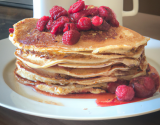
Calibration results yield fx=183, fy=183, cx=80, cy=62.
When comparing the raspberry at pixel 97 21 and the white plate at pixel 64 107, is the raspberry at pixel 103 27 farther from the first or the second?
the white plate at pixel 64 107

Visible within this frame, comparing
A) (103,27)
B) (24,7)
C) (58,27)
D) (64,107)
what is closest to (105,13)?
(103,27)

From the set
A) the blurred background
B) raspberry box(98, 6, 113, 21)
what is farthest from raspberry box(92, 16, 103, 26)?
the blurred background

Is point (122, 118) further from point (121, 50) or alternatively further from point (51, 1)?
point (51, 1)

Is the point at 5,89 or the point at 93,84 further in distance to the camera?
the point at 93,84

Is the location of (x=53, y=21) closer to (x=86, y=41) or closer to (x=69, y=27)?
(x=69, y=27)

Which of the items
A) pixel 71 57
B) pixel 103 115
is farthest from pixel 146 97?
pixel 71 57

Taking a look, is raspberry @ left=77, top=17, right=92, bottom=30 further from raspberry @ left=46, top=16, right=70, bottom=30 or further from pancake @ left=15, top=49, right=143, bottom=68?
pancake @ left=15, top=49, right=143, bottom=68

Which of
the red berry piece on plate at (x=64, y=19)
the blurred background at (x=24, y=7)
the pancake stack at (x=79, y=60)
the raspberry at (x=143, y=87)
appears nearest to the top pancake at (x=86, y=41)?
the pancake stack at (x=79, y=60)
